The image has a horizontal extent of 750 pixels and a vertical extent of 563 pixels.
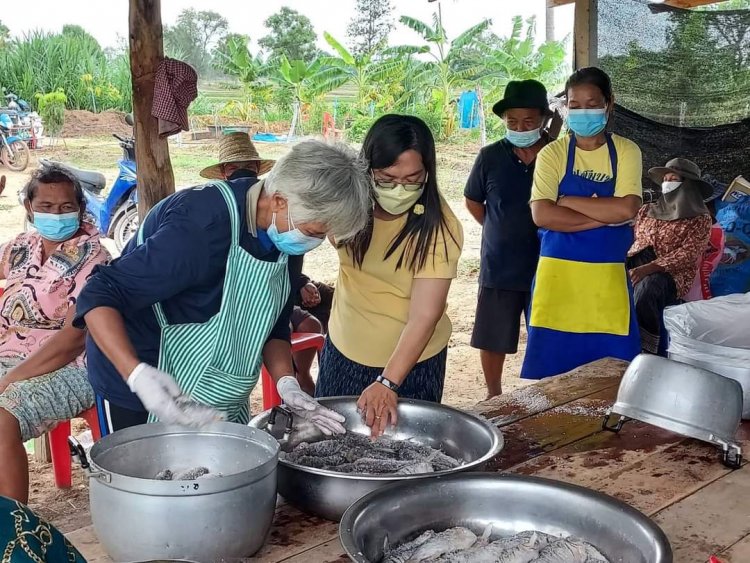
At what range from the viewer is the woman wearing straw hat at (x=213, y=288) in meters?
1.75

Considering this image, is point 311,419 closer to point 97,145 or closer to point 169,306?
point 169,306

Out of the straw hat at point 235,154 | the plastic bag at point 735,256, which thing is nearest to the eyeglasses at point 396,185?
the straw hat at point 235,154

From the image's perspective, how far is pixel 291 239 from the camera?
6.07 feet

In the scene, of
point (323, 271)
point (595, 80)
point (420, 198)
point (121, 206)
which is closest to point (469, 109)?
point (323, 271)

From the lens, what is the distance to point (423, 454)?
1.85 m

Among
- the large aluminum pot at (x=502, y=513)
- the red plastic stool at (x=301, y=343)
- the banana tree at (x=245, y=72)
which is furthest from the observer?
the banana tree at (x=245, y=72)

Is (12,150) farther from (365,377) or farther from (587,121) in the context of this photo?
(365,377)

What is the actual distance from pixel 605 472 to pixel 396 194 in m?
0.92

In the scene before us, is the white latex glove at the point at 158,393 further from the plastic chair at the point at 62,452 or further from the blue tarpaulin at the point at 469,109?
the blue tarpaulin at the point at 469,109

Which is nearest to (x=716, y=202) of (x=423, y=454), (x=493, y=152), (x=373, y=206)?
(x=493, y=152)

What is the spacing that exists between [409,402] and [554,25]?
45.6 ft

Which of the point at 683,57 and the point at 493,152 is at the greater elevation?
the point at 683,57

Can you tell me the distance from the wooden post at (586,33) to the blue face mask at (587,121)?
6.62 feet

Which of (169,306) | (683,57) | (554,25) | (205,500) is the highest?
(554,25)
